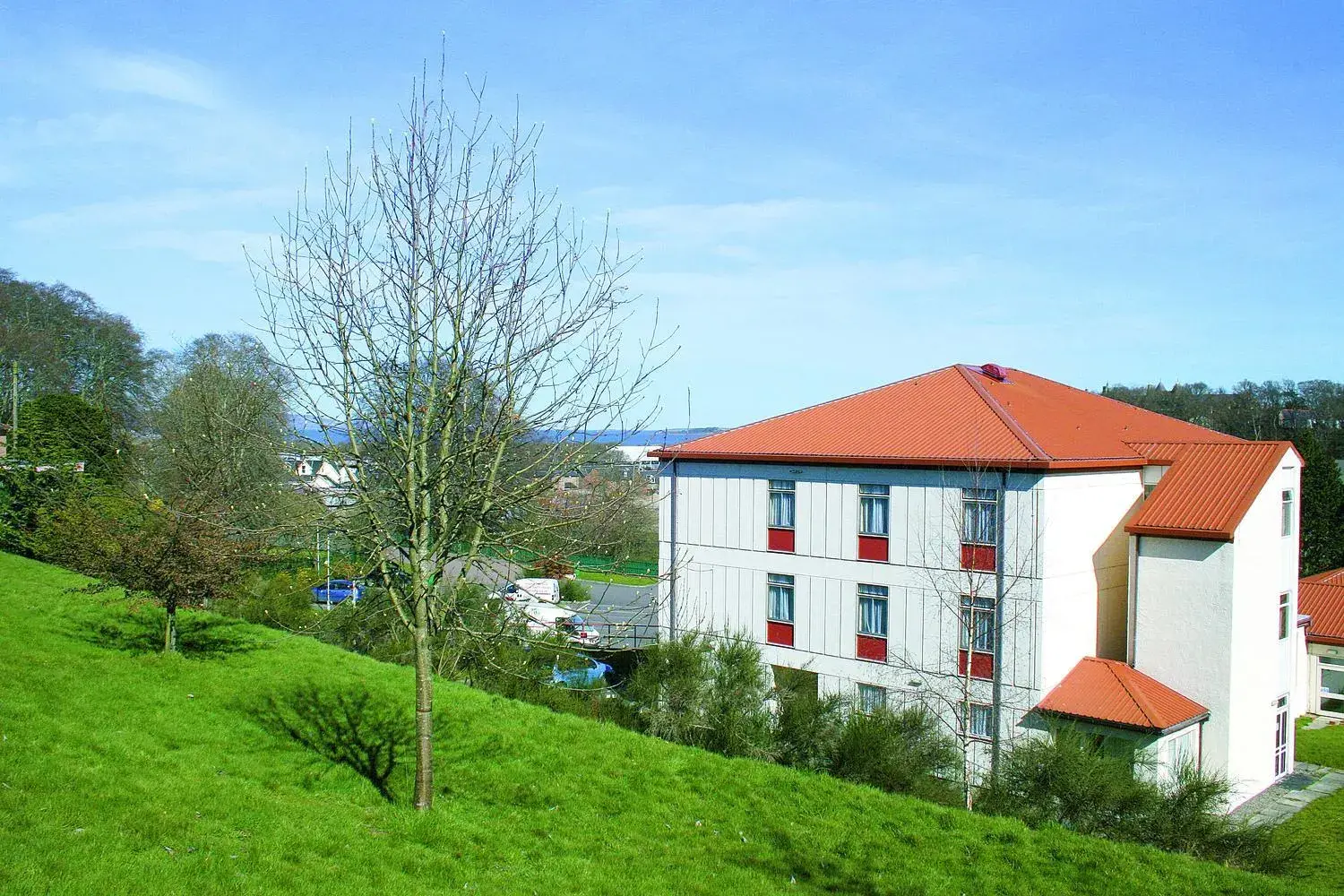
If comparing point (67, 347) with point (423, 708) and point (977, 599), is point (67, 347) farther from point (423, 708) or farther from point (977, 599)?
point (423, 708)

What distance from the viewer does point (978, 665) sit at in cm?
1859

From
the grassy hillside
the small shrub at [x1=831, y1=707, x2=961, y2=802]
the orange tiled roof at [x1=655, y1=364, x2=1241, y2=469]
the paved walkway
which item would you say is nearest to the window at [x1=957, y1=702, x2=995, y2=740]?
the paved walkway

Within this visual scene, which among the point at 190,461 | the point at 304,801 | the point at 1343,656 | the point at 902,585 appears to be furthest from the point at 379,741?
the point at 1343,656

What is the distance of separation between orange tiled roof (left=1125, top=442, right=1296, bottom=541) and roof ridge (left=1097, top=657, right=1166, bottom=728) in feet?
8.89

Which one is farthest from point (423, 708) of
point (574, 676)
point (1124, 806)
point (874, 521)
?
point (874, 521)

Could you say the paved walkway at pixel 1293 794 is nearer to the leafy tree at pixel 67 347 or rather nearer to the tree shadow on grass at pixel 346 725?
the tree shadow on grass at pixel 346 725

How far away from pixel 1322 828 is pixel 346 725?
16580 mm

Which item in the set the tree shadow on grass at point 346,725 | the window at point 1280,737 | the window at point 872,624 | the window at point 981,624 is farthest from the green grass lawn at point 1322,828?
the tree shadow on grass at point 346,725

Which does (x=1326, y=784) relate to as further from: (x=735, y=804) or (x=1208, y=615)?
(x=735, y=804)

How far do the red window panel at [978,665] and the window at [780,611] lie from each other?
432 centimetres

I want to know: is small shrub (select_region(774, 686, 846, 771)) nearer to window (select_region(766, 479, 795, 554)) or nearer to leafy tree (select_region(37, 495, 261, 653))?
leafy tree (select_region(37, 495, 261, 653))

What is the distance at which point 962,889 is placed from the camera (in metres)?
7.55

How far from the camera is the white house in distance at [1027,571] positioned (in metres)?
17.5

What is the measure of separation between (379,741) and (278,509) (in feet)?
8.81
